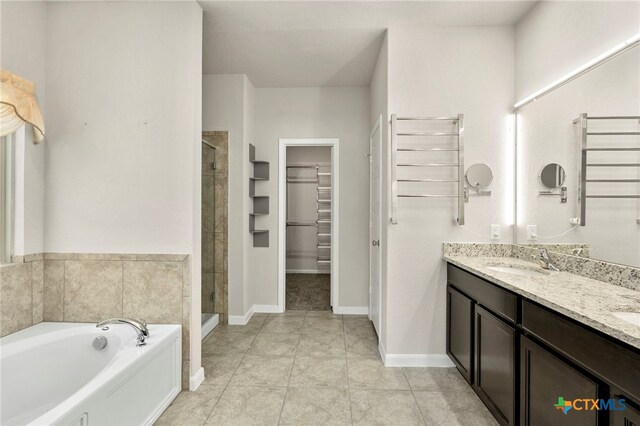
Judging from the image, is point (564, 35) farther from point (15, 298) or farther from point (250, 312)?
point (15, 298)

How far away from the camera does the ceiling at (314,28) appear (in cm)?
239

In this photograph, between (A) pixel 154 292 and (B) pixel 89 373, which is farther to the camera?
(A) pixel 154 292

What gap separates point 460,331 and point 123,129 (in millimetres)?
2807

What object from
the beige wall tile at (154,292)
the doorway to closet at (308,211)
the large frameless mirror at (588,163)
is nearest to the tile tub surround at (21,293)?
the beige wall tile at (154,292)

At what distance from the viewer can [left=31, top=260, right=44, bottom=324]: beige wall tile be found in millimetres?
2232

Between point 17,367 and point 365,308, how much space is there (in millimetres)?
3099

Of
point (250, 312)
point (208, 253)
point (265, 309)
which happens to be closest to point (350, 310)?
point (265, 309)

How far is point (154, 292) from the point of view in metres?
2.27

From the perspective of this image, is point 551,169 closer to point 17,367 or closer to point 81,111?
point 81,111

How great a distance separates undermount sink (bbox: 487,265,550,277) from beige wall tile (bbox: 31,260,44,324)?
3.08m

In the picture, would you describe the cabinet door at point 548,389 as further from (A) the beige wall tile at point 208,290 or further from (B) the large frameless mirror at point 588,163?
(A) the beige wall tile at point 208,290

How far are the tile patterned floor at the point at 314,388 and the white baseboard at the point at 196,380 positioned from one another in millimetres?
49

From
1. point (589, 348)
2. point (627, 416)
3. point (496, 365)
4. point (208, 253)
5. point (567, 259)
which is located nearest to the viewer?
point (627, 416)

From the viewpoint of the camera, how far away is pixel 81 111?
7.53ft
